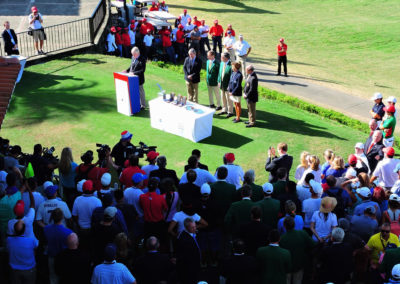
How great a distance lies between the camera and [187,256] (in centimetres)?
738

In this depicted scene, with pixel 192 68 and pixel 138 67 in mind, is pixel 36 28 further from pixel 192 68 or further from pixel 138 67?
pixel 192 68

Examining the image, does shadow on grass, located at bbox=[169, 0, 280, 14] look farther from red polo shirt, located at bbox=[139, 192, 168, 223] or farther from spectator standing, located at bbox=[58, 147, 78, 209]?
red polo shirt, located at bbox=[139, 192, 168, 223]

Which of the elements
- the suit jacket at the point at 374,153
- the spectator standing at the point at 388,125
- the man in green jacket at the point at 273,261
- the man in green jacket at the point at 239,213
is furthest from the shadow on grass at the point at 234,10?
the man in green jacket at the point at 273,261

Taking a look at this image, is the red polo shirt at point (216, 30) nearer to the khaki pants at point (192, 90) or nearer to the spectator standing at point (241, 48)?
the spectator standing at point (241, 48)

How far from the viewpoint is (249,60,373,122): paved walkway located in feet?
60.0

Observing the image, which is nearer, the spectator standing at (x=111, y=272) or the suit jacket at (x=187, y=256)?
the spectator standing at (x=111, y=272)

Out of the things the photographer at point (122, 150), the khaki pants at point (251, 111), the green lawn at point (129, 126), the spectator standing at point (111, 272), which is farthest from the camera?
the khaki pants at point (251, 111)

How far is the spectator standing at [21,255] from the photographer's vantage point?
7297 mm

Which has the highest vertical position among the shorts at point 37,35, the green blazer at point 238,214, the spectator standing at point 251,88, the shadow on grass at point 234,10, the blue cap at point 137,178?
the shadow on grass at point 234,10

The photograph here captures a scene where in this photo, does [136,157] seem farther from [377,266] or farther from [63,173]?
[377,266]

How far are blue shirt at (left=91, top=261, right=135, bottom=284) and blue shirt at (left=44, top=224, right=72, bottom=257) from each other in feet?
3.19

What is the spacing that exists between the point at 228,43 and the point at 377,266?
Answer: 564 inches

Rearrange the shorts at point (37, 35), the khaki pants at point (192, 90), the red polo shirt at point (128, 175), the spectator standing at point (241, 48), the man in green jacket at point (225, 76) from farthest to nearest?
1. the shorts at point (37, 35)
2. the spectator standing at point (241, 48)
3. the khaki pants at point (192, 90)
4. the man in green jacket at point (225, 76)
5. the red polo shirt at point (128, 175)

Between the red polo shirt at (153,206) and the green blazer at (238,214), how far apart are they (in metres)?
1.01
